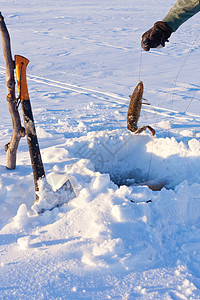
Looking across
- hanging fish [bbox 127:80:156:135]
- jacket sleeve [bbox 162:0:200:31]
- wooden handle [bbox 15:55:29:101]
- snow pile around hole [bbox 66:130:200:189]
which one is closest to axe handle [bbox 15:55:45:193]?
wooden handle [bbox 15:55:29:101]

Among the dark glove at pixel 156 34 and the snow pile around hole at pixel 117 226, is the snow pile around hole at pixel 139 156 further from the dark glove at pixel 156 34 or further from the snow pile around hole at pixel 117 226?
the dark glove at pixel 156 34

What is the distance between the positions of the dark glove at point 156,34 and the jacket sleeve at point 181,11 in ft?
0.13

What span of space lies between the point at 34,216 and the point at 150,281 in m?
1.07

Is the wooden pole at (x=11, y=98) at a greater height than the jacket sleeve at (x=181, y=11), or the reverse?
the jacket sleeve at (x=181, y=11)

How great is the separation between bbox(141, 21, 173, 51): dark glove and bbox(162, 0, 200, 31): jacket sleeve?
4 centimetres

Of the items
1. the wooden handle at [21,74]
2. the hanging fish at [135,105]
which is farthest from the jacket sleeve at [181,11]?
the wooden handle at [21,74]

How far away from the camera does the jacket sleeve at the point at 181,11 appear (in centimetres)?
204

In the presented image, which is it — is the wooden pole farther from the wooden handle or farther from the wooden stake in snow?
the wooden handle

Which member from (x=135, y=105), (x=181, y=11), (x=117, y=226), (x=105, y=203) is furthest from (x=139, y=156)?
(x=181, y=11)

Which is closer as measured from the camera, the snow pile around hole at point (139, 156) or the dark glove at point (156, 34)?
the dark glove at point (156, 34)

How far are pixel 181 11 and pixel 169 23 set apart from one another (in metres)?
0.12

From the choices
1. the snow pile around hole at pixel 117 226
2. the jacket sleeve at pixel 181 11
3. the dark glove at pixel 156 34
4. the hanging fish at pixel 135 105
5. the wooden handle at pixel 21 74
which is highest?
the jacket sleeve at pixel 181 11

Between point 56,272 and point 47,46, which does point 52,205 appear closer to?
point 56,272

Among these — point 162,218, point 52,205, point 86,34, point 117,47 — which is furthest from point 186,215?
point 86,34
